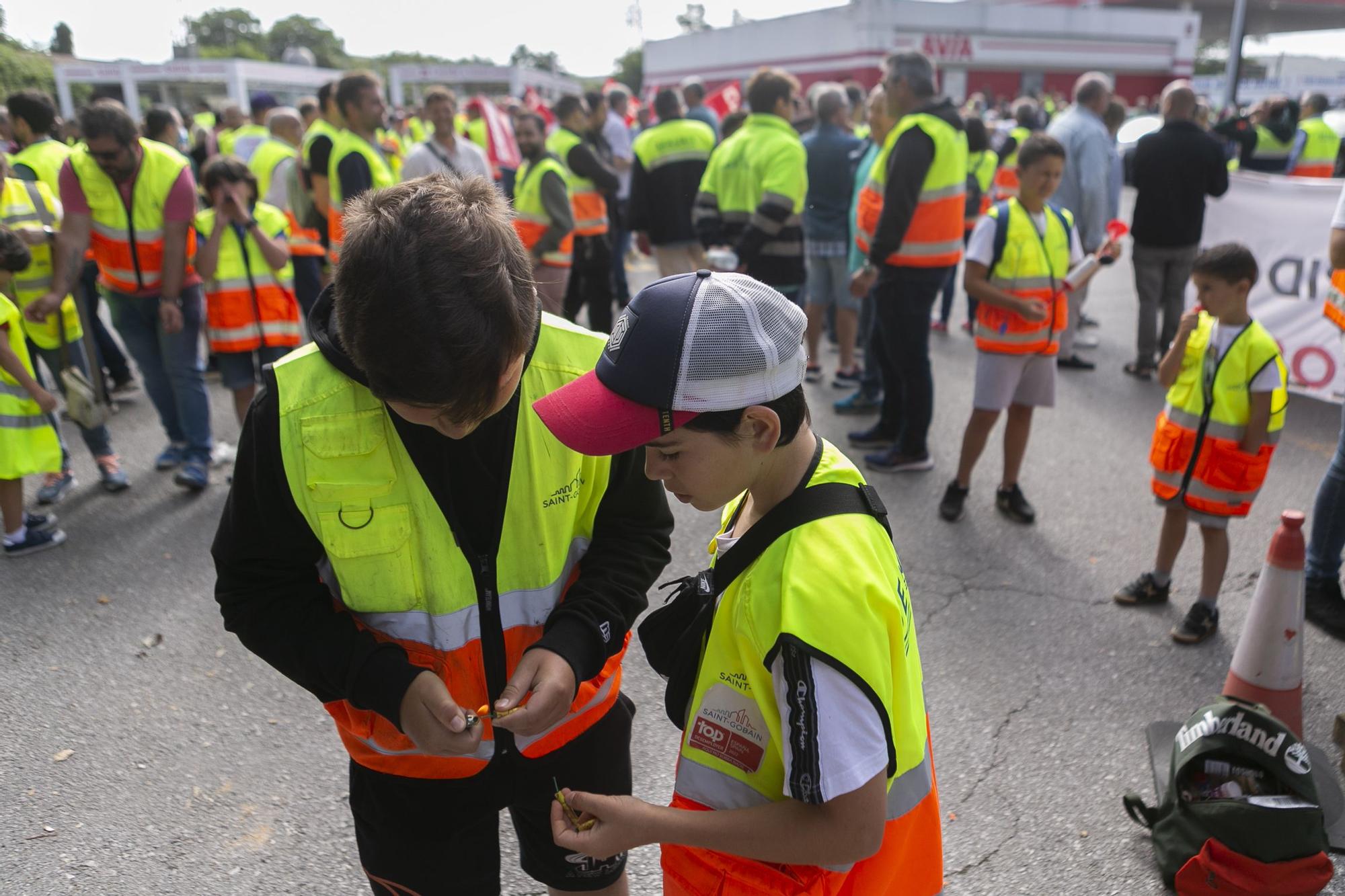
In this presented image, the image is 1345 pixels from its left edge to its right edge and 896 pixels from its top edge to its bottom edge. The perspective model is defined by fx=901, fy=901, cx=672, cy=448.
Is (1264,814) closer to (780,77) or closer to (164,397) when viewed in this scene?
(780,77)

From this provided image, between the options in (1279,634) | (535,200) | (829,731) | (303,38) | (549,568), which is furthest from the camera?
(303,38)

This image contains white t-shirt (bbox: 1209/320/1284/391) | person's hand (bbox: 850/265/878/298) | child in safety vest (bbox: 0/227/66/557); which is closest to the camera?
white t-shirt (bbox: 1209/320/1284/391)

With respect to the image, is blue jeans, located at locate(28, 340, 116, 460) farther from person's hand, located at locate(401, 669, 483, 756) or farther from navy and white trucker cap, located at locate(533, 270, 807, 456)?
navy and white trucker cap, located at locate(533, 270, 807, 456)

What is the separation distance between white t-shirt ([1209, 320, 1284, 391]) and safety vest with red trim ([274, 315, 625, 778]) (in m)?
2.99

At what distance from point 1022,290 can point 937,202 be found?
799 mm

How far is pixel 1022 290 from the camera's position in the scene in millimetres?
4551

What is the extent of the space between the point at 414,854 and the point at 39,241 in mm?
4963

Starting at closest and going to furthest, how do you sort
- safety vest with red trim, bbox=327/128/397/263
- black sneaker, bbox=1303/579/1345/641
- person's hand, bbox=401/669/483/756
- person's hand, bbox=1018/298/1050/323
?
person's hand, bbox=401/669/483/756
black sneaker, bbox=1303/579/1345/641
person's hand, bbox=1018/298/1050/323
safety vest with red trim, bbox=327/128/397/263

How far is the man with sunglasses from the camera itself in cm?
482

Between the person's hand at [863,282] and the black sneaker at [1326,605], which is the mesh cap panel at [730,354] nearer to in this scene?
the black sneaker at [1326,605]

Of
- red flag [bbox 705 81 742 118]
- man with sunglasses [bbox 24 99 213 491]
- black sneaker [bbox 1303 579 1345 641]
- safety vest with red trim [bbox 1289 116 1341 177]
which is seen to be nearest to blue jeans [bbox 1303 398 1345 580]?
black sneaker [bbox 1303 579 1345 641]

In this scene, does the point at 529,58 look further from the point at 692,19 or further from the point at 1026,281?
the point at 1026,281

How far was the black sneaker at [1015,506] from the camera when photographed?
4.79 m

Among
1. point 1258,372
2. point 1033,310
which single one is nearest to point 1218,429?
point 1258,372
